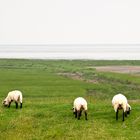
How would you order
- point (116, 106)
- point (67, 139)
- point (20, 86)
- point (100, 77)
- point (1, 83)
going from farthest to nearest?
point (100, 77)
point (1, 83)
point (20, 86)
point (116, 106)
point (67, 139)

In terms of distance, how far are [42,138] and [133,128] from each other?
578cm

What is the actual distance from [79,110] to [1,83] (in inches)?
1308

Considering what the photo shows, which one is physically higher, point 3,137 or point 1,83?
point 1,83

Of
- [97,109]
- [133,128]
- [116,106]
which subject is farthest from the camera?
[97,109]

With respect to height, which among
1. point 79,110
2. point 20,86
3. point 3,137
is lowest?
point 3,137

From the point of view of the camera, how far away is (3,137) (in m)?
22.1

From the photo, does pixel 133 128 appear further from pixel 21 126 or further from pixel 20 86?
pixel 20 86

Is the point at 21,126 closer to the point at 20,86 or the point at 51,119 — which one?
the point at 51,119

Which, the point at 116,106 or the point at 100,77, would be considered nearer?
the point at 116,106

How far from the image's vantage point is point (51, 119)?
26.4 metres

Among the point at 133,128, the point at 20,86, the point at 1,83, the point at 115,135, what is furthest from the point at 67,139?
the point at 1,83

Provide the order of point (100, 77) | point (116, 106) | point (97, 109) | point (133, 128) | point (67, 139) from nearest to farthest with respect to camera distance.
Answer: point (67, 139)
point (133, 128)
point (116, 106)
point (97, 109)
point (100, 77)

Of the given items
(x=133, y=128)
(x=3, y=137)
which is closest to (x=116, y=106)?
(x=133, y=128)

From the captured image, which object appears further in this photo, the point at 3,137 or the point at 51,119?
the point at 51,119
